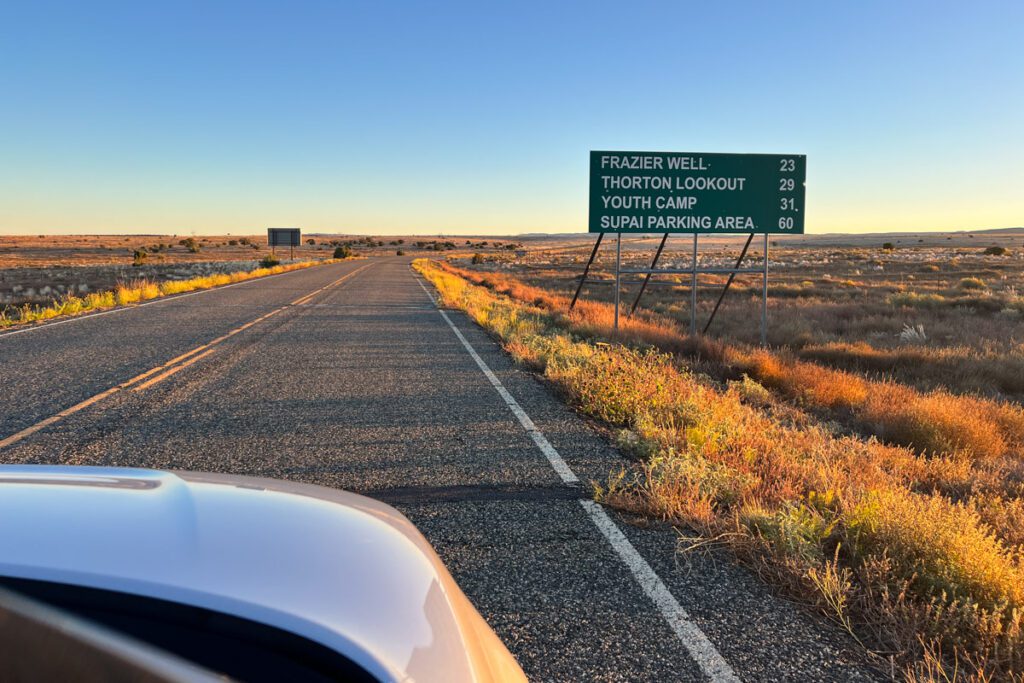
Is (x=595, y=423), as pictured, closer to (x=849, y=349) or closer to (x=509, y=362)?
(x=509, y=362)

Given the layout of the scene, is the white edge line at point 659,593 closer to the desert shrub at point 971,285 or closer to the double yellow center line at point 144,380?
the double yellow center line at point 144,380

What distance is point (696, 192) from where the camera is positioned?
14.3m

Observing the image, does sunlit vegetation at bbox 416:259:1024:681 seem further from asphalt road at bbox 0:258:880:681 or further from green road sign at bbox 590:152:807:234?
green road sign at bbox 590:152:807:234

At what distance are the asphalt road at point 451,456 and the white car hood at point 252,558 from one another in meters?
1.48

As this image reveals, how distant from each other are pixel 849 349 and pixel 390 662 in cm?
1325

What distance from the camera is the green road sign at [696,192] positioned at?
14125mm

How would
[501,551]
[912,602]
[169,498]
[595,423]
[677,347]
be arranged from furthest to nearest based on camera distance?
[677,347]
[595,423]
[501,551]
[912,602]
[169,498]

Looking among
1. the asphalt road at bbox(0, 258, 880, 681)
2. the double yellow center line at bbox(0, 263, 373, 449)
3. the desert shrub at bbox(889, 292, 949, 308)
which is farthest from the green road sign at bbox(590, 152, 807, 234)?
the desert shrub at bbox(889, 292, 949, 308)

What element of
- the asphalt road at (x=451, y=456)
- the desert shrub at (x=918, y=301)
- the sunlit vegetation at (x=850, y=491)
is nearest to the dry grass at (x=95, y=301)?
the asphalt road at (x=451, y=456)

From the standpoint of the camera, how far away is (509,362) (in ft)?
33.8

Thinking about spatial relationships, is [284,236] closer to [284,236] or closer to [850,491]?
[284,236]

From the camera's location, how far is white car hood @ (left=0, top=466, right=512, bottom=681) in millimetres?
1145

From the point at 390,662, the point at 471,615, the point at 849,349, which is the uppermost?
the point at 390,662

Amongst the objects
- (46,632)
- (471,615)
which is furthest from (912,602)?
(46,632)
